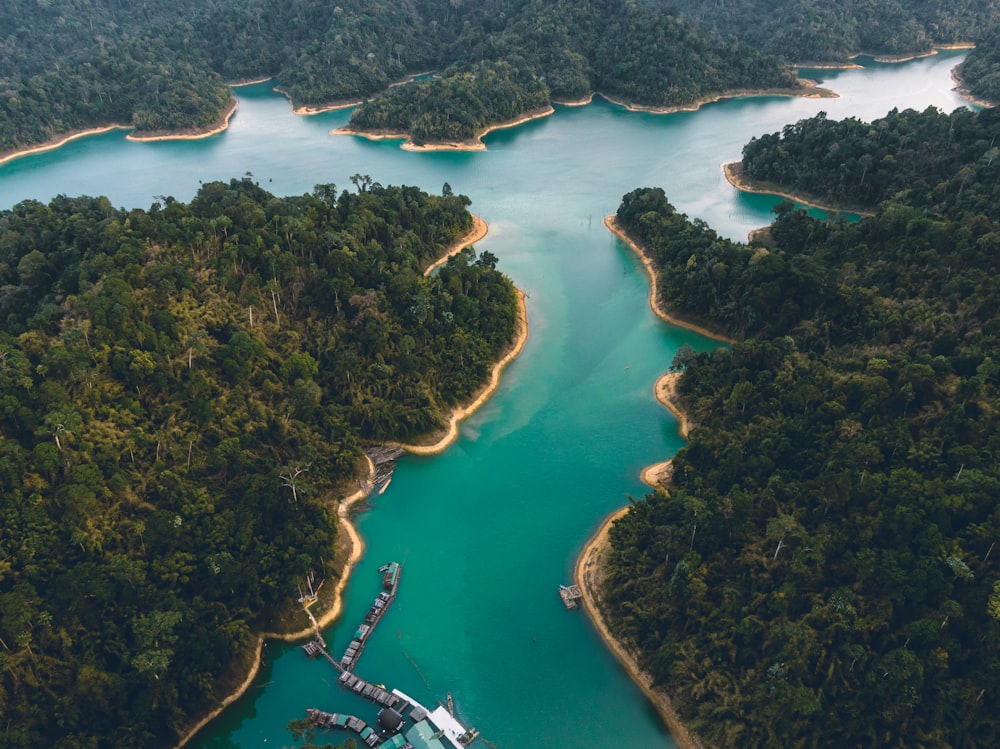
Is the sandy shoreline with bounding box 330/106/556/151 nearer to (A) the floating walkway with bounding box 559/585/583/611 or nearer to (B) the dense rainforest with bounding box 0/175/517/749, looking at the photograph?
(B) the dense rainforest with bounding box 0/175/517/749

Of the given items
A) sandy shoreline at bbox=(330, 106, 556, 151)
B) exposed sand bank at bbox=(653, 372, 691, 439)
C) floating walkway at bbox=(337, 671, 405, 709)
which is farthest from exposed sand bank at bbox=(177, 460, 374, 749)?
sandy shoreline at bbox=(330, 106, 556, 151)

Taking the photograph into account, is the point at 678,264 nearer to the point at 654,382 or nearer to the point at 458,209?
the point at 654,382

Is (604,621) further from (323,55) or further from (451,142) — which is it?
(323,55)

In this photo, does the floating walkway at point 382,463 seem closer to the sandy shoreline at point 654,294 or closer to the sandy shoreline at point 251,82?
the sandy shoreline at point 654,294

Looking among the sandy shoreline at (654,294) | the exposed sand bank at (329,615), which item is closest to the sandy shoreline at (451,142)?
the sandy shoreline at (654,294)

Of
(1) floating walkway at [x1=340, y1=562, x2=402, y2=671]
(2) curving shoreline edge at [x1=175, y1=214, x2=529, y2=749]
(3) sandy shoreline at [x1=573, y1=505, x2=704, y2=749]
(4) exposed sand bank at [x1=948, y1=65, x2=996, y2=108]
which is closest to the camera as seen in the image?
(3) sandy shoreline at [x1=573, y1=505, x2=704, y2=749]

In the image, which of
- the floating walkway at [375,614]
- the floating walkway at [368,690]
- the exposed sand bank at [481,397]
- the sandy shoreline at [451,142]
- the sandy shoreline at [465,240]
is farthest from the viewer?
the sandy shoreline at [451,142]
